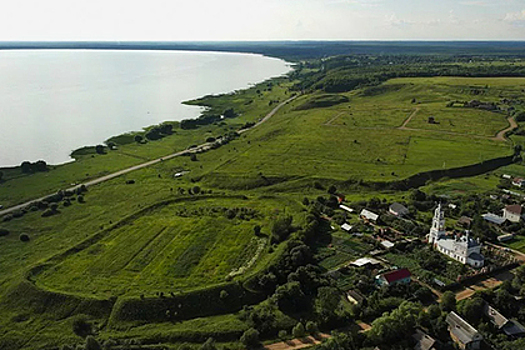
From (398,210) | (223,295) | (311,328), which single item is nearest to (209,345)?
(223,295)

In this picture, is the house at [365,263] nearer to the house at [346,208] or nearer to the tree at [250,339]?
the house at [346,208]

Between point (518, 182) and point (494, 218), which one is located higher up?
point (518, 182)

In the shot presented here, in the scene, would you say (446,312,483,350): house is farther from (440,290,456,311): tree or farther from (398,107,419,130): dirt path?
(398,107,419,130): dirt path

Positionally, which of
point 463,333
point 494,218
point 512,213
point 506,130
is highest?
point 506,130

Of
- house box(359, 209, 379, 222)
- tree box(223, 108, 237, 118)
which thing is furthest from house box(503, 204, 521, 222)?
tree box(223, 108, 237, 118)

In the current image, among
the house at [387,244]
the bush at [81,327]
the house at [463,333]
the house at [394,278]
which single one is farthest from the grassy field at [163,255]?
the house at [463,333]

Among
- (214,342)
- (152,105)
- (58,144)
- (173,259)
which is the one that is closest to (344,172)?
(173,259)

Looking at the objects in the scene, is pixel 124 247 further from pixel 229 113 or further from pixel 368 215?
pixel 229 113
